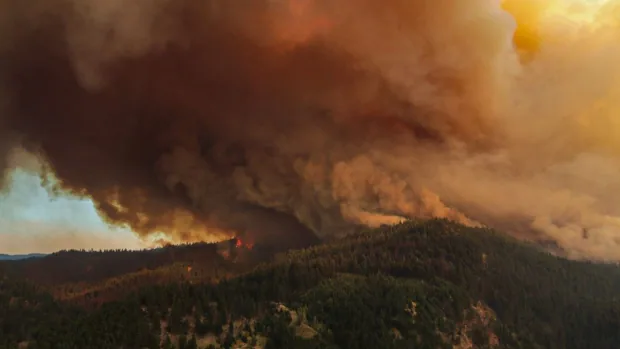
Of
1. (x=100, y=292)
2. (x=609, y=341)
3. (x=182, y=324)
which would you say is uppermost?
(x=100, y=292)

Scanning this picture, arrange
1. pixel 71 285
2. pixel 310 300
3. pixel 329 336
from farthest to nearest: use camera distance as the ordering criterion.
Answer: pixel 71 285
pixel 310 300
pixel 329 336

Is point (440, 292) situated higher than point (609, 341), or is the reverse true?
point (440, 292)

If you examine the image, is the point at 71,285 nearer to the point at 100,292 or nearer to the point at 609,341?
the point at 100,292

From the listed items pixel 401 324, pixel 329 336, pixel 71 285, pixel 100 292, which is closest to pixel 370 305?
pixel 401 324

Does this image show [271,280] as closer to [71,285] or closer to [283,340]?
[283,340]

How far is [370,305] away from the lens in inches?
6383

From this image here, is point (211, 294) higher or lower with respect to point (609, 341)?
higher

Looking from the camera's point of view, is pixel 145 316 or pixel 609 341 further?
pixel 609 341

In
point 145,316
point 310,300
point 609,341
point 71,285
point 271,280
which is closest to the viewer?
point 145,316

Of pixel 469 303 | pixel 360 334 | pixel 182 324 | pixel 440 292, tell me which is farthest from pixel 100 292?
pixel 469 303

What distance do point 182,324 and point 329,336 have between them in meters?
37.1

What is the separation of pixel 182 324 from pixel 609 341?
150 m

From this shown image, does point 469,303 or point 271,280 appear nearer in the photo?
point 271,280

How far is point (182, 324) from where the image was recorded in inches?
4897
